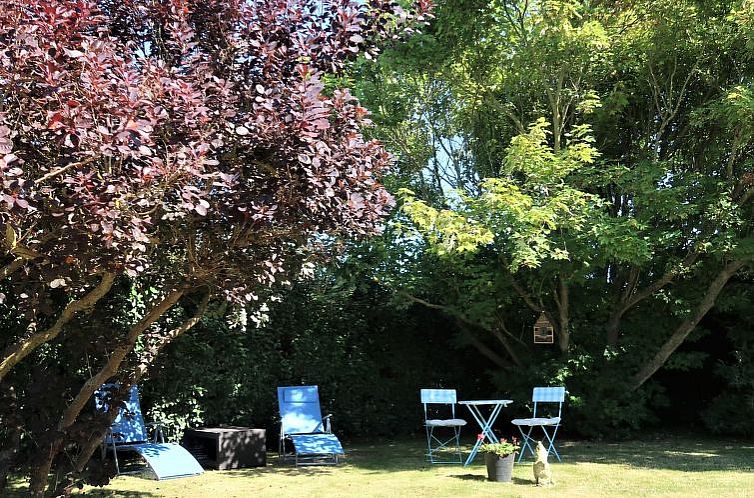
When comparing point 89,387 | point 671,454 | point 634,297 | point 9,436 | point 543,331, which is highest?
point 634,297

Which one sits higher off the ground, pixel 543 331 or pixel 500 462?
pixel 543 331

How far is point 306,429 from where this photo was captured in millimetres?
8180

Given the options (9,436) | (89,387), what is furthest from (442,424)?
(9,436)

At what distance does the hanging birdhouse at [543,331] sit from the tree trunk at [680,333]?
3.92 ft

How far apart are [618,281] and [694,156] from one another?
189cm

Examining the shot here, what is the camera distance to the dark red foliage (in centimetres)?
300

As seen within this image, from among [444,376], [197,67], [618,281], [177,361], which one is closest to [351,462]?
[177,361]

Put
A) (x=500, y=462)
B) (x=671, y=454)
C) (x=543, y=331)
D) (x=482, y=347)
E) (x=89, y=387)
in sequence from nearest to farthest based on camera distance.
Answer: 1. (x=89, y=387)
2. (x=500, y=462)
3. (x=671, y=454)
4. (x=543, y=331)
5. (x=482, y=347)

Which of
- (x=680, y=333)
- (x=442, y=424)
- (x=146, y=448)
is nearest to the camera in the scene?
(x=146, y=448)

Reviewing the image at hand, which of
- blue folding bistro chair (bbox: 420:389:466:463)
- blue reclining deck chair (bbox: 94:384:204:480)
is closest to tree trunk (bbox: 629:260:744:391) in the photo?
blue folding bistro chair (bbox: 420:389:466:463)

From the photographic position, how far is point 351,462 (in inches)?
311

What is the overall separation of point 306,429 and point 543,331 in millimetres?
3535

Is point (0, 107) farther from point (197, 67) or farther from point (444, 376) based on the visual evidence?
point (444, 376)

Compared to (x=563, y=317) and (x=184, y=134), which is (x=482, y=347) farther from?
(x=184, y=134)
